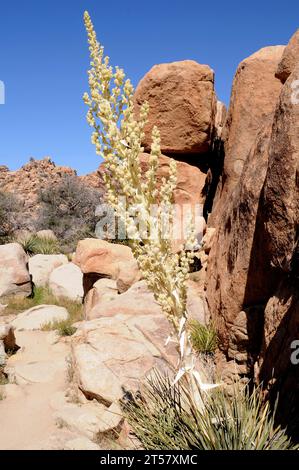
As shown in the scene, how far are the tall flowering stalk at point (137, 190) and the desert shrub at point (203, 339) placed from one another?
3.03 m

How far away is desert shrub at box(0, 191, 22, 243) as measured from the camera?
74.5ft

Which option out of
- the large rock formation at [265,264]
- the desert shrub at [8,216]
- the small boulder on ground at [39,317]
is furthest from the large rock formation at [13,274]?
→ the large rock formation at [265,264]

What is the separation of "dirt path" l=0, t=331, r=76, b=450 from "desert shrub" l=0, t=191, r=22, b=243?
43.2ft

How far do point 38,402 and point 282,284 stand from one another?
15.5ft

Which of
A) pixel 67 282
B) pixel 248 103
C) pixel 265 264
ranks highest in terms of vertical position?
pixel 248 103

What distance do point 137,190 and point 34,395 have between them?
5.21 metres

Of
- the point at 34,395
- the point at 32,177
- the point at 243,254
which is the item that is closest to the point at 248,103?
the point at 243,254

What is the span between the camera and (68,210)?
79.6ft

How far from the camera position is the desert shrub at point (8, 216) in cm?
2271

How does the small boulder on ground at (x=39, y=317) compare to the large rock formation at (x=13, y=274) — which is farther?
the large rock formation at (x=13, y=274)

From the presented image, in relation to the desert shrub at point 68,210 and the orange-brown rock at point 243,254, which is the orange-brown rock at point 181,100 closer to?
the orange-brown rock at point 243,254

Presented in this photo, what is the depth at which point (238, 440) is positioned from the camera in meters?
3.45

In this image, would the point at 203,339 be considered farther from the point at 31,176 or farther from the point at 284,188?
the point at 31,176

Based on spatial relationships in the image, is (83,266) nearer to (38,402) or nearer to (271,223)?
(38,402)
